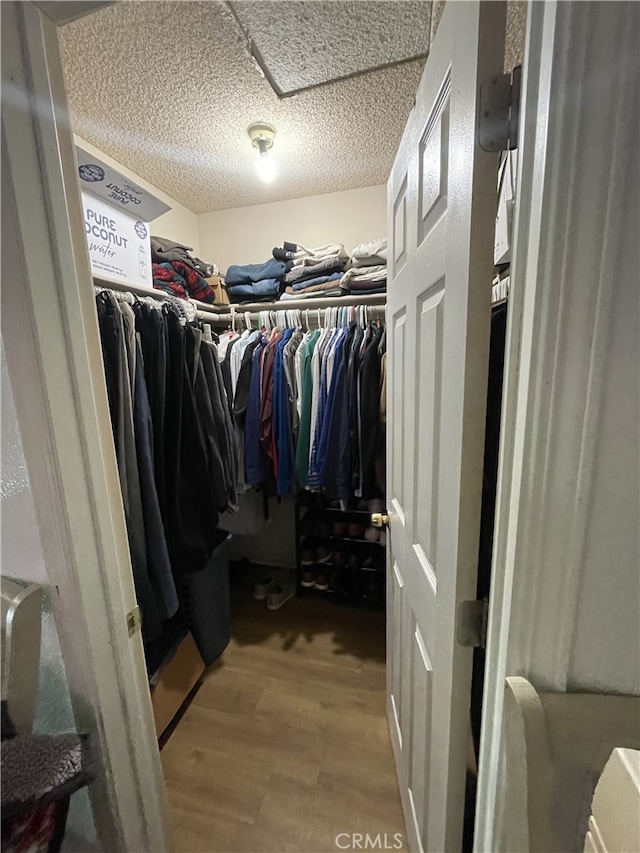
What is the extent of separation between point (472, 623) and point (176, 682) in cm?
140

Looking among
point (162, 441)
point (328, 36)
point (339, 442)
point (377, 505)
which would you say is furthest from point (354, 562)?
point (328, 36)

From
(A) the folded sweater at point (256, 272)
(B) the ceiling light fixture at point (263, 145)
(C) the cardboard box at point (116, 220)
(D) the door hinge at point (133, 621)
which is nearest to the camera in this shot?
(D) the door hinge at point (133, 621)

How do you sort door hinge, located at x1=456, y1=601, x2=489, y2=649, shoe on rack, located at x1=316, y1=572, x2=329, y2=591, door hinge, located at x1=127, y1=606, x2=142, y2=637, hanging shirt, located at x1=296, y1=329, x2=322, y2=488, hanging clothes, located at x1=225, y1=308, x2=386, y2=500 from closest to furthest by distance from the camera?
door hinge, located at x1=456, y1=601, x2=489, y2=649
door hinge, located at x1=127, y1=606, x2=142, y2=637
hanging clothes, located at x1=225, y1=308, x2=386, y2=500
hanging shirt, located at x1=296, y1=329, x2=322, y2=488
shoe on rack, located at x1=316, y1=572, x2=329, y2=591

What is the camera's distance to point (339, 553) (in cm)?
205

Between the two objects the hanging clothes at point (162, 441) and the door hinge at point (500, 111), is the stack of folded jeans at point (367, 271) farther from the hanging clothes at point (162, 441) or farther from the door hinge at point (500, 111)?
the door hinge at point (500, 111)

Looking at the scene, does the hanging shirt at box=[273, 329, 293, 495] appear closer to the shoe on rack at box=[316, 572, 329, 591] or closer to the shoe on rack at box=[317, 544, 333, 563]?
the shoe on rack at box=[317, 544, 333, 563]

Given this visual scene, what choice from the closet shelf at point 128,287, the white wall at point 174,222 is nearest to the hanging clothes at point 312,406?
the closet shelf at point 128,287

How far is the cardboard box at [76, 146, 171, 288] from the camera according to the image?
1060 mm

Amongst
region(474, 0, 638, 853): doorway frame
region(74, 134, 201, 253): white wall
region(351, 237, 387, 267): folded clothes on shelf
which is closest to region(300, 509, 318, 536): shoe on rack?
region(351, 237, 387, 267): folded clothes on shelf

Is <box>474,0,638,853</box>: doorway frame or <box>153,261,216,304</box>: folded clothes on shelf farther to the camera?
<box>153,261,216,304</box>: folded clothes on shelf

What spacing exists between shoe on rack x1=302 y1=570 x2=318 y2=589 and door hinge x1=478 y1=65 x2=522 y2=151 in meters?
2.06

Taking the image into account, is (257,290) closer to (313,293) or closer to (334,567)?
(313,293)

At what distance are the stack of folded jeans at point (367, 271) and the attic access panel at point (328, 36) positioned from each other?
66 cm

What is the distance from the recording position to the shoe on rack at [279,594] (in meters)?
2.05
